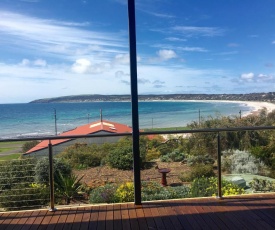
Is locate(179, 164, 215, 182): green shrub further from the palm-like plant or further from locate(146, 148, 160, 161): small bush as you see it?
the palm-like plant

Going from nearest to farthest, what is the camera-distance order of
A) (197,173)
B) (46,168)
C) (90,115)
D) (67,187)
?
(67,187), (46,168), (197,173), (90,115)

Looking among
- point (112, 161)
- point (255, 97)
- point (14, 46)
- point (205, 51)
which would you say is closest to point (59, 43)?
point (14, 46)

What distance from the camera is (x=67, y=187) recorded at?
430 centimetres

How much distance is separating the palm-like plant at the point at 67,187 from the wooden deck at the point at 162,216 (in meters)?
1.15

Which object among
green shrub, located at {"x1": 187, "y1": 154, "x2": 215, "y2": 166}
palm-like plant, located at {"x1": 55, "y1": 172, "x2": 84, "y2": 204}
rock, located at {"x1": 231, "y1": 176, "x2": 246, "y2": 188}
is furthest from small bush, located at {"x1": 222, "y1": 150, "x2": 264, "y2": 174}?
palm-like plant, located at {"x1": 55, "y1": 172, "x2": 84, "y2": 204}

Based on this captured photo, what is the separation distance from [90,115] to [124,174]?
31044 mm

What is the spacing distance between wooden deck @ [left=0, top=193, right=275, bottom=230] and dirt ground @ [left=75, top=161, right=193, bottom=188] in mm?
2540

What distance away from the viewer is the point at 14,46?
31.1 meters

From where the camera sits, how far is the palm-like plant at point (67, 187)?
13.8ft

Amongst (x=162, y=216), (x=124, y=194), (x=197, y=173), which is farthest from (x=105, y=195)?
(x=197, y=173)

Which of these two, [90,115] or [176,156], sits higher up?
[176,156]

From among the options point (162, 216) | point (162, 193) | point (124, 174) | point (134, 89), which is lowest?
point (124, 174)

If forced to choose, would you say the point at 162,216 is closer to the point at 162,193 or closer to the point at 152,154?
the point at 162,193

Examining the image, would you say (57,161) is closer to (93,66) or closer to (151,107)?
(93,66)
